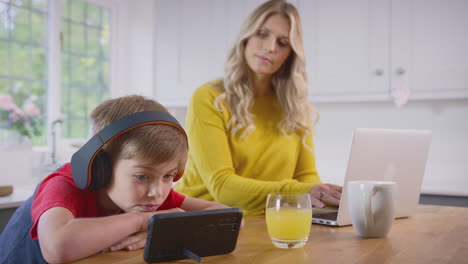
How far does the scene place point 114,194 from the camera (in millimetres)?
1117

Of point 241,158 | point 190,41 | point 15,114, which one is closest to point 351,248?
point 241,158

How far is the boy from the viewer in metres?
0.98

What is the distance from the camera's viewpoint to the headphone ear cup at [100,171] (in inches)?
41.7

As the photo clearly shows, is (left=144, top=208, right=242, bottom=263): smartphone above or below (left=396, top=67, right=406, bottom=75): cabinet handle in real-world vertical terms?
below

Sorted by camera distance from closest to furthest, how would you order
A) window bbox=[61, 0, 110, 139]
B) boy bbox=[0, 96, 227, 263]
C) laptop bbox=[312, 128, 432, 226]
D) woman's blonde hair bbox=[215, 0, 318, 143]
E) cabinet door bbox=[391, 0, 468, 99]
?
boy bbox=[0, 96, 227, 263]
laptop bbox=[312, 128, 432, 226]
woman's blonde hair bbox=[215, 0, 318, 143]
cabinet door bbox=[391, 0, 468, 99]
window bbox=[61, 0, 110, 139]

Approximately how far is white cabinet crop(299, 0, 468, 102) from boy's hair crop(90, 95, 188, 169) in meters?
2.32

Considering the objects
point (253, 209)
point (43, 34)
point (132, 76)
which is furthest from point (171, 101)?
point (253, 209)

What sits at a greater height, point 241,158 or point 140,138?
point 140,138

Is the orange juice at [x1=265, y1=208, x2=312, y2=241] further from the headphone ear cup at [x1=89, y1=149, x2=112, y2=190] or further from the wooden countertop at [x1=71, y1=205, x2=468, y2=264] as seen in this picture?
the headphone ear cup at [x1=89, y1=149, x2=112, y2=190]

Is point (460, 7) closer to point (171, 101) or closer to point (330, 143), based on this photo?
point (330, 143)

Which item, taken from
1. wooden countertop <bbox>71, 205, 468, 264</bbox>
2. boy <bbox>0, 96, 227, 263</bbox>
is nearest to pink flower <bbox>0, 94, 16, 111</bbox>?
boy <bbox>0, 96, 227, 263</bbox>

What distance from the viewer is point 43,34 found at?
366 cm

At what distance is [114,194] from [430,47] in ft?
8.20

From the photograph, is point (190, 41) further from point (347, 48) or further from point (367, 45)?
point (367, 45)
